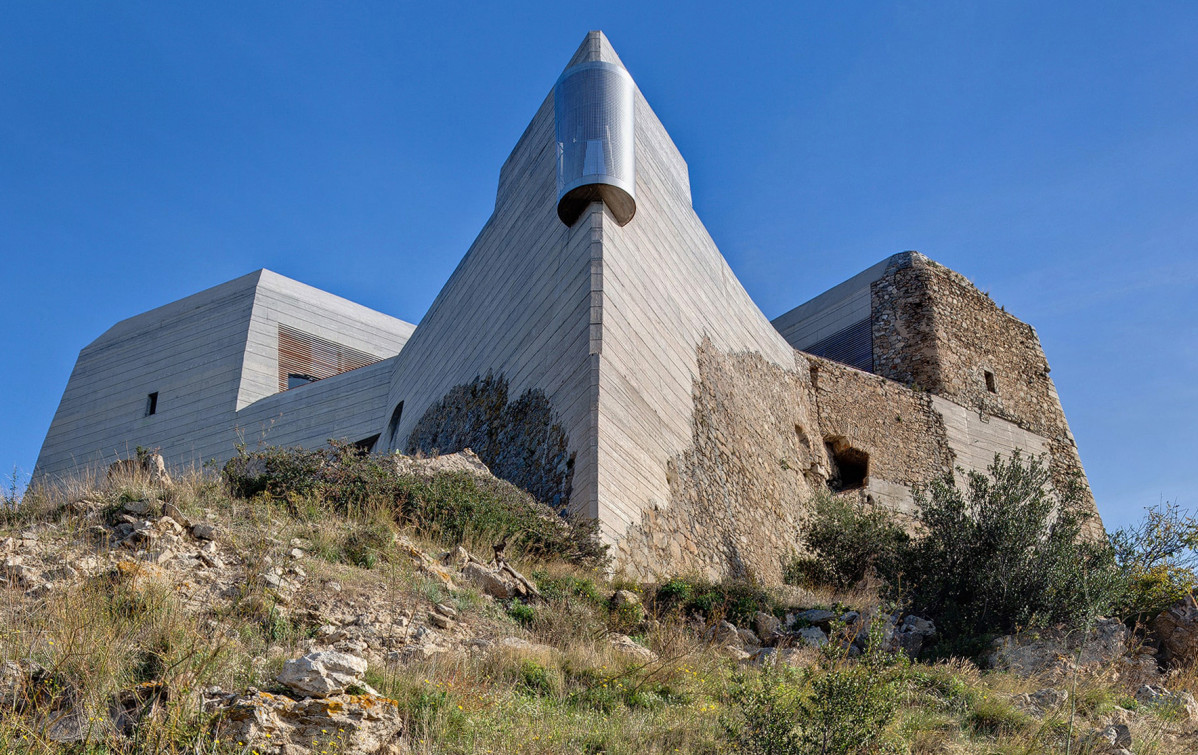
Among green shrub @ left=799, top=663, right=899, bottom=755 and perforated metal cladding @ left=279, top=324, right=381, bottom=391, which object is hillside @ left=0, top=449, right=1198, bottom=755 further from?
perforated metal cladding @ left=279, top=324, right=381, bottom=391

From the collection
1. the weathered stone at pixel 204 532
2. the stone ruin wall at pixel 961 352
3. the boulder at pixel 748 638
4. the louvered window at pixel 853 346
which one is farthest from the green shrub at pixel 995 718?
the louvered window at pixel 853 346

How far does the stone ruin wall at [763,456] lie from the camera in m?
11.2

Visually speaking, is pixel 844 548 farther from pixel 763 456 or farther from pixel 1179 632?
pixel 1179 632

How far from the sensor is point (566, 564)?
8.40 meters

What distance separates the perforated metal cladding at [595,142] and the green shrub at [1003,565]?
5.07 meters

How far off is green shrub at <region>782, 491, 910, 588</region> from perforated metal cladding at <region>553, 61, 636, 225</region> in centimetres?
483

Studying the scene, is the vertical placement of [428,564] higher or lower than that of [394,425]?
lower

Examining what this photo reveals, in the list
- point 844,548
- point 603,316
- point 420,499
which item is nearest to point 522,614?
point 420,499

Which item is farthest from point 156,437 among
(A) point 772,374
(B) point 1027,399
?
(B) point 1027,399

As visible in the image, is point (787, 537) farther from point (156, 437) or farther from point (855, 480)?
point (156, 437)

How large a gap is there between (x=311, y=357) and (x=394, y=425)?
6264 mm

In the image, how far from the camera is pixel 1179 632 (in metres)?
8.38

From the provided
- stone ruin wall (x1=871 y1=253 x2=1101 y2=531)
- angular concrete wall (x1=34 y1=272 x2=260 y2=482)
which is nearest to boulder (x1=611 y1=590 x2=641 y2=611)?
stone ruin wall (x1=871 y1=253 x2=1101 y2=531)

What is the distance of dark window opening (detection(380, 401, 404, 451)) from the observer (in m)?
19.0
